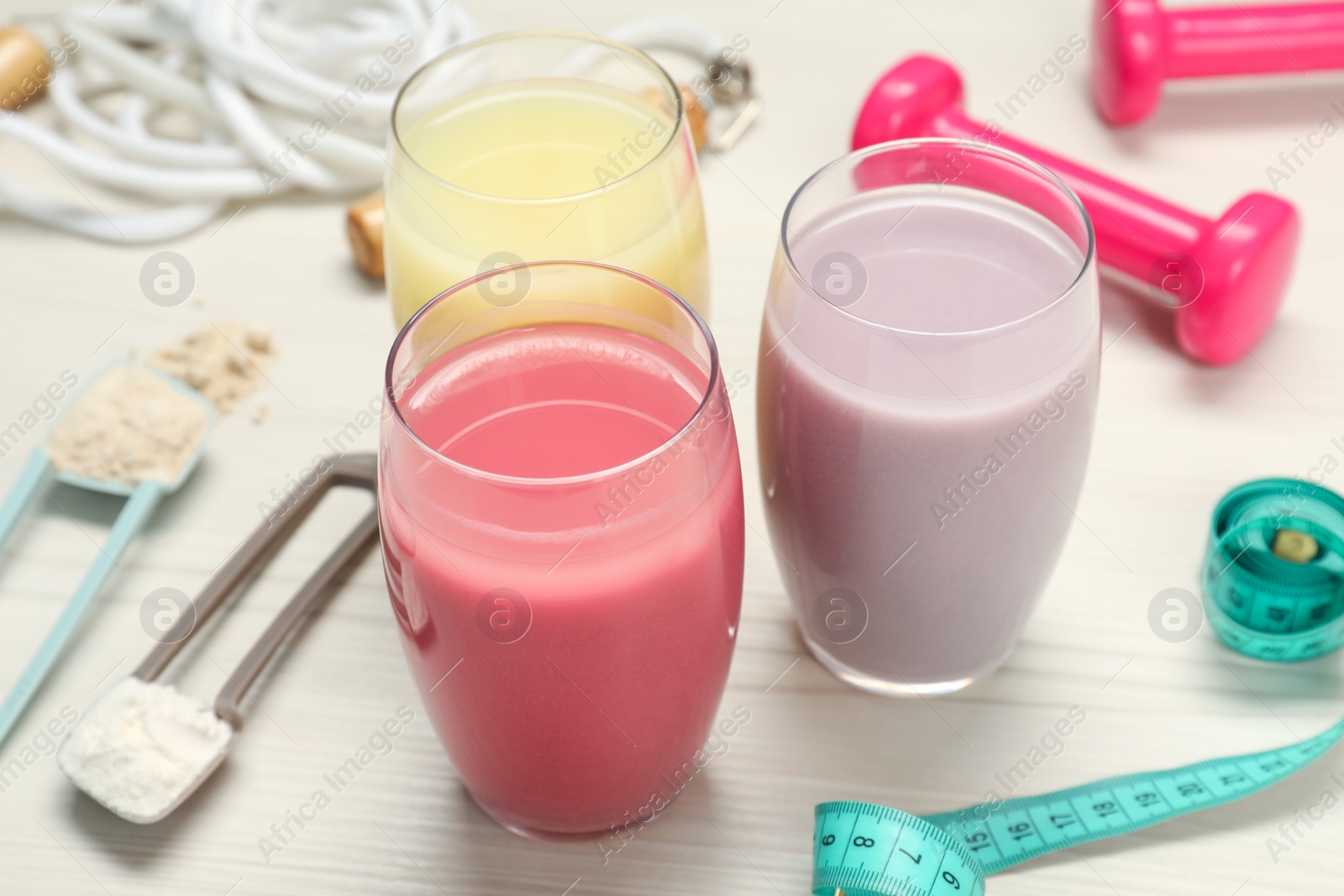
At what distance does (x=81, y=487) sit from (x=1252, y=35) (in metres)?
1.26

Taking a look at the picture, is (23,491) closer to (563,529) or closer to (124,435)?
(124,435)

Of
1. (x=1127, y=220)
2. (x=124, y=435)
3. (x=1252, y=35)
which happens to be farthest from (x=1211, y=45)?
(x=124, y=435)

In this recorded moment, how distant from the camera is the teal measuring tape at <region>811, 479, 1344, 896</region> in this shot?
84 centimetres

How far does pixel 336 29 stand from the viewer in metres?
1.54

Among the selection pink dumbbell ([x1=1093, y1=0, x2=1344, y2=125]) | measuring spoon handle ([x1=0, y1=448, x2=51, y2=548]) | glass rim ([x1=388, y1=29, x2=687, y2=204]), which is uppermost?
glass rim ([x1=388, y1=29, x2=687, y2=204])

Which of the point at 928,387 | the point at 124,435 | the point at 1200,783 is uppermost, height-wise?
the point at 928,387

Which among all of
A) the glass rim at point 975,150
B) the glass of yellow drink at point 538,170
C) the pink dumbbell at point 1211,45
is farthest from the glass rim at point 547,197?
the pink dumbbell at point 1211,45

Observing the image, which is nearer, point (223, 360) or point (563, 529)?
point (563, 529)

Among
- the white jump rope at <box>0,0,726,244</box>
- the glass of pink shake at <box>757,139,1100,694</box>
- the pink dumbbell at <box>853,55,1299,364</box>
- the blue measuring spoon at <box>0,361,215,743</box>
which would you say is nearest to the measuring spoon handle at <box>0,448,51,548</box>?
the blue measuring spoon at <box>0,361,215,743</box>

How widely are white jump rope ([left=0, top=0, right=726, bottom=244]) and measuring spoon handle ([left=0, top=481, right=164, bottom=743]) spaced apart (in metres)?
0.40

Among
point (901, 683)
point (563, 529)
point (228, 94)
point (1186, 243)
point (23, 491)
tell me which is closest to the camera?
point (563, 529)

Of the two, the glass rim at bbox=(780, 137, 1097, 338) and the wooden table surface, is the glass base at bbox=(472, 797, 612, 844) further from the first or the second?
the glass rim at bbox=(780, 137, 1097, 338)

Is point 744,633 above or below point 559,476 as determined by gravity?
below

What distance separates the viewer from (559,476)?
0.72 metres
